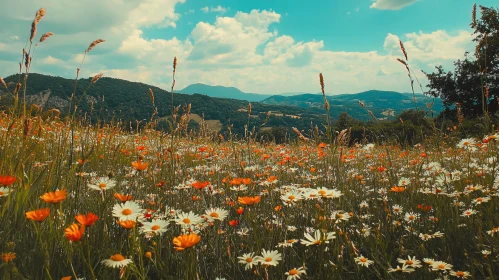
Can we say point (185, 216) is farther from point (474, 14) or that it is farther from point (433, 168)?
point (474, 14)

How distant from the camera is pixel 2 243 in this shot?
162 centimetres

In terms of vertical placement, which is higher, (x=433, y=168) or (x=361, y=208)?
(x=433, y=168)

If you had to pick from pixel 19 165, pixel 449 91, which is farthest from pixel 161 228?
pixel 449 91

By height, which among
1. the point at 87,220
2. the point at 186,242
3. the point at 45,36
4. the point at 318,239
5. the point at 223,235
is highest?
the point at 45,36

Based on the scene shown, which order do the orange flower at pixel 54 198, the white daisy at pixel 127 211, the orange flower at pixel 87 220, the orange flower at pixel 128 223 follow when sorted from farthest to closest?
the white daisy at pixel 127 211 → the orange flower at pixel 128 223 → the orange flower at pixel 54 198 → the orange flower at pixel 87 220

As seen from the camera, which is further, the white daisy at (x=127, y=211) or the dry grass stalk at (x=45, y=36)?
the dry grass stalk at (x=45, y=36)

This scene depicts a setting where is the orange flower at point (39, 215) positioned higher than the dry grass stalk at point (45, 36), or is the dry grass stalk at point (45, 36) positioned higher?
the dry grass stalk at point (45, 36)

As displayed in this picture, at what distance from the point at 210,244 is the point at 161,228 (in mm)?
487

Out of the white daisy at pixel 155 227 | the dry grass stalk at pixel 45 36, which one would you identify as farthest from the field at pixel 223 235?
the dry grass stalk at pixel 45 36

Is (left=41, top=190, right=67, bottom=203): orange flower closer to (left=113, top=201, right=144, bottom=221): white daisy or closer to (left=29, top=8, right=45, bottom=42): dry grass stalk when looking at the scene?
(left=113, top=201, right=144, bottom=221): white daisy

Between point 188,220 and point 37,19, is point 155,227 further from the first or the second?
point 37,19

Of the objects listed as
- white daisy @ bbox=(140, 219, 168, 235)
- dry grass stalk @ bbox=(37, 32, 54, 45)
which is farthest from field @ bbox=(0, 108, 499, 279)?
dry grass stalk @ bbox=(37, 32, 54, 45)

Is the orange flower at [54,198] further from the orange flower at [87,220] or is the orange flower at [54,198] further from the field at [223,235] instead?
the orange flower at [87,220]

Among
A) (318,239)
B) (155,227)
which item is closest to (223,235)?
(155,227)
